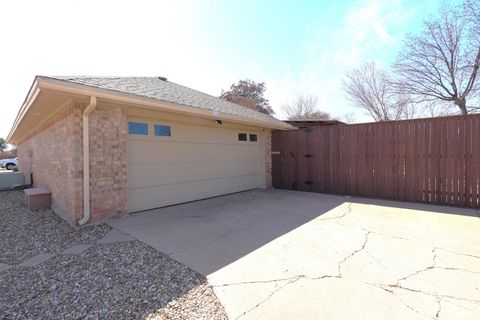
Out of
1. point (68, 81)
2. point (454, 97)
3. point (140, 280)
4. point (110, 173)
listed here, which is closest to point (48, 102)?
point (68, 81)

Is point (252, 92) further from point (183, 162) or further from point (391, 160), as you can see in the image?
point (183, 162)

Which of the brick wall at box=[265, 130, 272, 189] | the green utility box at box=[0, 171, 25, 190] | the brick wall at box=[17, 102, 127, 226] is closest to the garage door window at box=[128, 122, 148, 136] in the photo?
the brick wall at box=[17, 102, 127, 226]

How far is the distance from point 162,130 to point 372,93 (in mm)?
18775

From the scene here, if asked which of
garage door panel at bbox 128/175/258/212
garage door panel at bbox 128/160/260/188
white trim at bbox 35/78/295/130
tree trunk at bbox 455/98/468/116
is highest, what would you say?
tree trunk at bbox 455/98/468/116

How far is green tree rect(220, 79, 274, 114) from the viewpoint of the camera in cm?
2355

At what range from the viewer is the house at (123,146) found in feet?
14.1

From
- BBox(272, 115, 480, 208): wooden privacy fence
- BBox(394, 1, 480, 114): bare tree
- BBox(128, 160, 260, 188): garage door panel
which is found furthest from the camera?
BBox(394, 1, 480, 114): bare tree

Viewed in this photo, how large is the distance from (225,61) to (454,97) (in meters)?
13.4

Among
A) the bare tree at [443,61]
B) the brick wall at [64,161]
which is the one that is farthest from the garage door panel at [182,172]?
the bare tree at [443,61]

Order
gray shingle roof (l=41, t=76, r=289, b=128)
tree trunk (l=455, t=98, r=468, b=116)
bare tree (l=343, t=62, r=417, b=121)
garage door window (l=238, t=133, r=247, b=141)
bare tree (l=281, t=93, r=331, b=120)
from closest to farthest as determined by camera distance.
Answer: gray shingle roof (l=41, t=76, r=289, b=128) → garage door window (l=238, t=133, r=247, b=141) → tree trunk (l=455, t=98, r=468, b=116) → bare tree (l=343, t=62, r=417, b=121) → bare tree (l=281, t=93, r=331, b=120)

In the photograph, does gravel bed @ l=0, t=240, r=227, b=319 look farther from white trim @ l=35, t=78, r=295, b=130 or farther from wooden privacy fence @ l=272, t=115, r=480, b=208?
wooden privacy fence @ l=272, t=115, r=480, b=208

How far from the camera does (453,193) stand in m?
5.69

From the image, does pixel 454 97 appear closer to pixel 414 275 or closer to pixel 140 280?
pixel 414 275

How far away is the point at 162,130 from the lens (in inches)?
226
